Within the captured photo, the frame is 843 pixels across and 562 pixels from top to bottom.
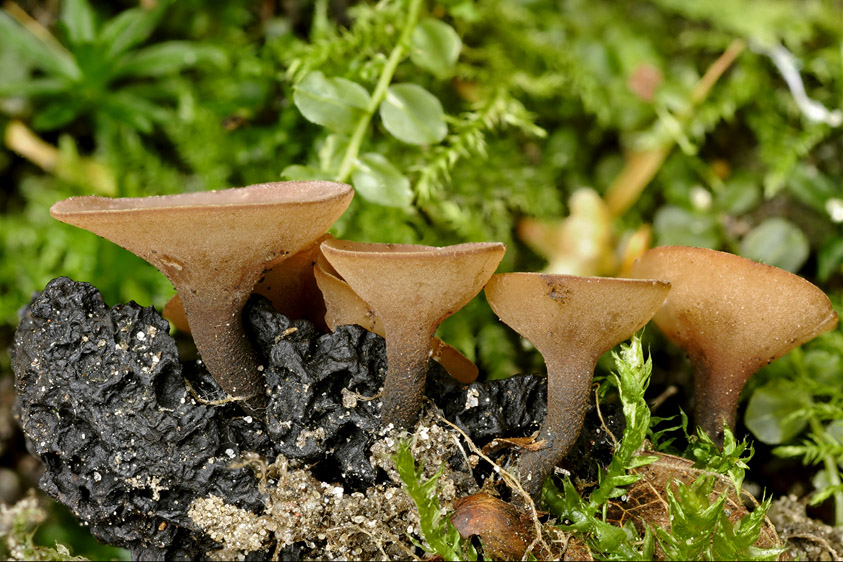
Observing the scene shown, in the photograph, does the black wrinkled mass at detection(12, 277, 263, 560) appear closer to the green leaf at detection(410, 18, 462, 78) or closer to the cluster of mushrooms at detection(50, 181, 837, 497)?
the cluster of mushrooms at detection(50, 181, 837, 497)

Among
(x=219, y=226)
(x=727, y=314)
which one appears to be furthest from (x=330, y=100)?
(x=727, y=314)

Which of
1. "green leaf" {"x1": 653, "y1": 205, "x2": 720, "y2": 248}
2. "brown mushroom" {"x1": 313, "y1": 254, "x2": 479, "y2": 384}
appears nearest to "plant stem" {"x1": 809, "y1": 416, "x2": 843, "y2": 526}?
"green leaf" {"x1": 653, "y1": 205, "x2": 720, "y2": 248}

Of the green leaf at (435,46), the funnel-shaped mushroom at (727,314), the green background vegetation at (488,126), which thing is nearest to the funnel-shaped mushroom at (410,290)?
the funnel-shaped mushroom at (727,314)

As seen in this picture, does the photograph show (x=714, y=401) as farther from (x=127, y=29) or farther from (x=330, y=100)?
(x=127, y=29)

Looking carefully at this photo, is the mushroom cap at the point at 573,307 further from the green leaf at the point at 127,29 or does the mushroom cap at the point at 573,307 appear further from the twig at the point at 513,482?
the green leaf at the point at 127,29

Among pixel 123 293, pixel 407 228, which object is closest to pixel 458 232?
pixel 407 228

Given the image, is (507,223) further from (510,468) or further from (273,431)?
(273,431)

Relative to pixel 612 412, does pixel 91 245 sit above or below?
below
